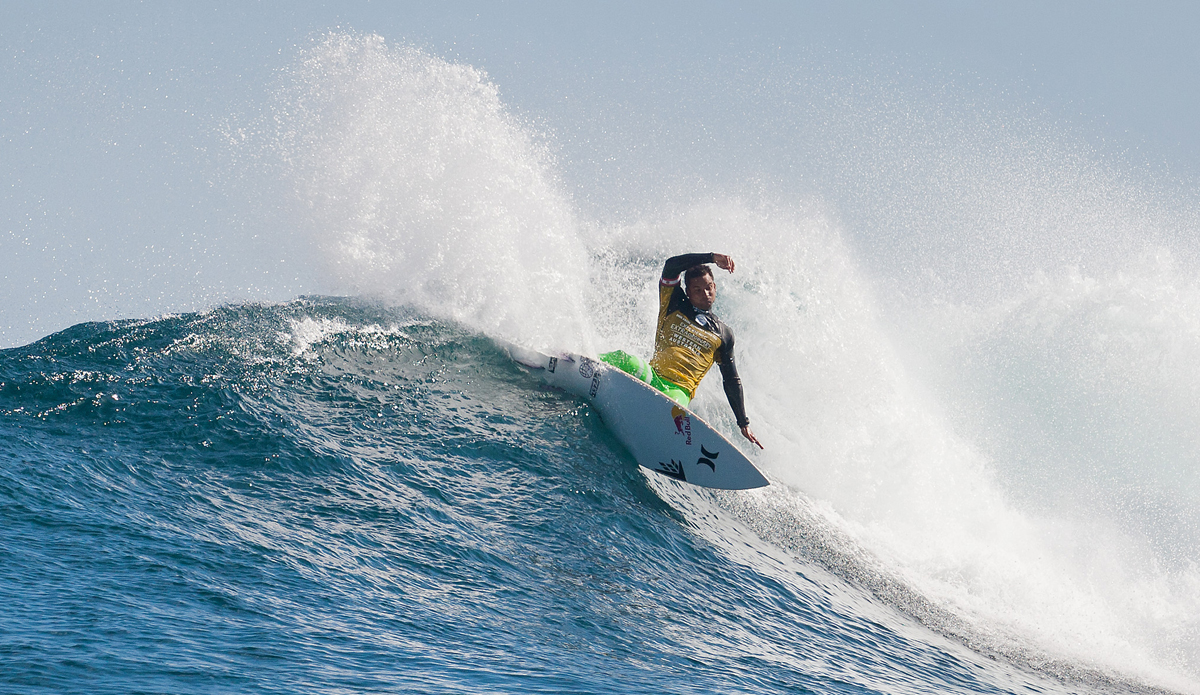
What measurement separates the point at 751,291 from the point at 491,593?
912 centimetres

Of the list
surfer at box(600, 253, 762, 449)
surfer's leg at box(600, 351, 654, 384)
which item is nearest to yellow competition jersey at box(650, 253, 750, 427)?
surfer at box(600, 253, 762, 449)

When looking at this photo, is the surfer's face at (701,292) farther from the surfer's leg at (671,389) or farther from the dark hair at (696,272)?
the surfer's leg at (671,389)

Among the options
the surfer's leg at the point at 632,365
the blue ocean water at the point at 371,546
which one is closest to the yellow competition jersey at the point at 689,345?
the surfer's leg at the point at 632,365

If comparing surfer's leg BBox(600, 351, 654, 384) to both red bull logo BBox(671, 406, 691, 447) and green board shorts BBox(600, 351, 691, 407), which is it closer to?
green board shorts BBox(600, 351, 691, 407)

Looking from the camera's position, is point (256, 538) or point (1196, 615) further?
point (1196, 615)

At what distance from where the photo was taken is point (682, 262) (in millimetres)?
8227

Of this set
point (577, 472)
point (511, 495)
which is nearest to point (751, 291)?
point (577, 472)

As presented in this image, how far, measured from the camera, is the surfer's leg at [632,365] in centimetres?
862

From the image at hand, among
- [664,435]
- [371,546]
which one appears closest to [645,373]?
[664,435]

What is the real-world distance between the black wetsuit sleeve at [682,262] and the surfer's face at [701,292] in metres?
0.21

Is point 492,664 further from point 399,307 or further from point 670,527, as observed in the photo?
point 399,307

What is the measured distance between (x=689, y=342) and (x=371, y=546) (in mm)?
4063

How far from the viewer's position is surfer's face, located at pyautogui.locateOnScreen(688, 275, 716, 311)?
8.35m

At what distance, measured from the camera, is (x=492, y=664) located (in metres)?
4.45
